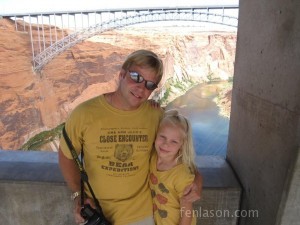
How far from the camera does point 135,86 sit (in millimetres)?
973

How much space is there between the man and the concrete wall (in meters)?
0.34

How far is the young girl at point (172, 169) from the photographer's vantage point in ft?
3.50

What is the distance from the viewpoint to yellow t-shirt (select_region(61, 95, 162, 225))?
1.02m

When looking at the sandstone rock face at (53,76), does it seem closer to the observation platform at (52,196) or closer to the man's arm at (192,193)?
the observation platform at (52,196)

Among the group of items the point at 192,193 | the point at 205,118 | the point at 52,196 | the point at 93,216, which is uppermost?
the point at 192,193

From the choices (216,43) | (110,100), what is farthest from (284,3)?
(216,43)

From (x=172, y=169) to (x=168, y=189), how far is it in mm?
85

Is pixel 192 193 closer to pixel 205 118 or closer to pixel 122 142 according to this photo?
pixel 122 142

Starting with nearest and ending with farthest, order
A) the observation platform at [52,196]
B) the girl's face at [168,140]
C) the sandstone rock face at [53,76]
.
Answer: the girl's face at [168,140] < the observation platform at [52,196] < the sandstone rock face at [53,76]

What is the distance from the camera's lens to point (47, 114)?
19.9 metres

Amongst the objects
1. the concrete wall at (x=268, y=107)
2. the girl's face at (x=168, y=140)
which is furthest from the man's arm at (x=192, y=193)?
the concrete wall at (x=268, y=107)

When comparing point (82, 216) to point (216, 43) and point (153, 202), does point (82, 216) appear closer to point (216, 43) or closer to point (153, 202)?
point (153, 202)

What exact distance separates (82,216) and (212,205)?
731 mm

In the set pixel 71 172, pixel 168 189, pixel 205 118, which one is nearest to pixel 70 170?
pixel 71 172
